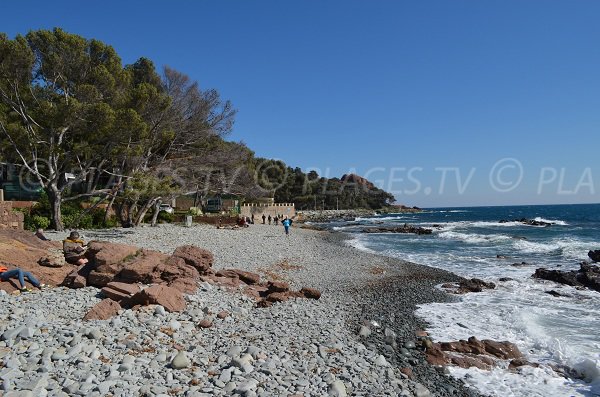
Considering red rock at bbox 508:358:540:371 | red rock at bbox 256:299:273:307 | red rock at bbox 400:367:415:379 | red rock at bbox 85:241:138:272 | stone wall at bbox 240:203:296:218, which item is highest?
stone wall at bbox 240:203:296:218

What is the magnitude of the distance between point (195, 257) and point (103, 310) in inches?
165

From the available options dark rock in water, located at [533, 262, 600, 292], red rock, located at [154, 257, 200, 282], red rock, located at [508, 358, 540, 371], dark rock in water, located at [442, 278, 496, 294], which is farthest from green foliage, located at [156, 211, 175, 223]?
red rock, located at [508, 358, 540, 371]

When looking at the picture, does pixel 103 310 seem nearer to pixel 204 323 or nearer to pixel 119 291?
pixel 119 291

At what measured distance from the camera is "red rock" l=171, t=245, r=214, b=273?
11820 millimetres

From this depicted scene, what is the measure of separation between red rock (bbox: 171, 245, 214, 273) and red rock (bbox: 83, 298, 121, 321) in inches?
140

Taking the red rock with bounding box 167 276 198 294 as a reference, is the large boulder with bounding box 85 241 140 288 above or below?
above

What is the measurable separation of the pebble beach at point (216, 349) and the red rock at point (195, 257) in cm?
123

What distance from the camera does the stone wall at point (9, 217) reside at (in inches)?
763

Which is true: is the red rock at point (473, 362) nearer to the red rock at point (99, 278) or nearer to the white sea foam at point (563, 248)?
the red rock at point (99, 278)

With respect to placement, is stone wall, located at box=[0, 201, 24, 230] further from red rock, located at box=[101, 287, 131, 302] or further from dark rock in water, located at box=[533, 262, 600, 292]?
dark rock in water, located at box=[533, 262, 600, 292]

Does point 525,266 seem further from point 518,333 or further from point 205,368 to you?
point 205,368

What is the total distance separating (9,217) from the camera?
19.9m

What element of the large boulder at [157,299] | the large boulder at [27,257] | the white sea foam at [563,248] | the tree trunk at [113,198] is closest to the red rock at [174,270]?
the large boulder at [157,299]

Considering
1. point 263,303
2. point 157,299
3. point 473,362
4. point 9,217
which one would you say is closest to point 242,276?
point 263,303
